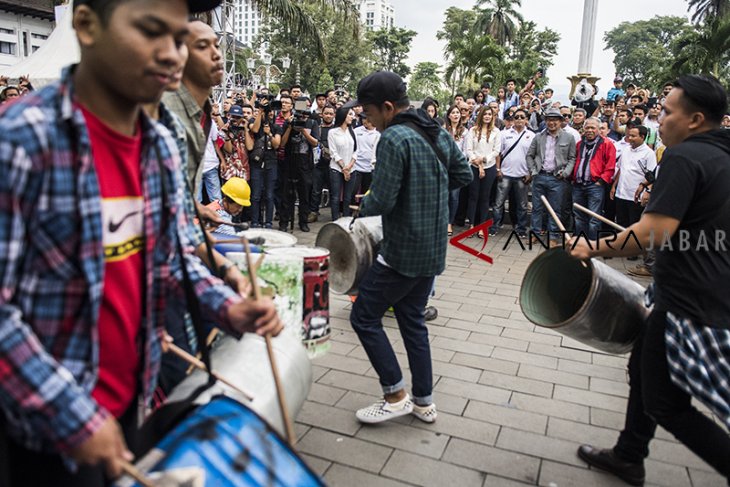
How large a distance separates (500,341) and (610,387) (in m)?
1.07

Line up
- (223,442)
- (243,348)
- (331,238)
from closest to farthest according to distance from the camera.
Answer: (223,442) < (243,348) < (331,238)

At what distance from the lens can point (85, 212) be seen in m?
1.29

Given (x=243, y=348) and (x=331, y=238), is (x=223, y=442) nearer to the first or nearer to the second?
(x=243, y=348)

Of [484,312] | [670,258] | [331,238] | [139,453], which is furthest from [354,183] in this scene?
[139,453]

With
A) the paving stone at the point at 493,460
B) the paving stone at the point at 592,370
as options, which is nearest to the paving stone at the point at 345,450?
the paving stone at the point at 493,460

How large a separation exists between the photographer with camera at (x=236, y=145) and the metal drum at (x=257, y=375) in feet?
22.3

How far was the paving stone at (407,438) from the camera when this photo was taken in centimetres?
335

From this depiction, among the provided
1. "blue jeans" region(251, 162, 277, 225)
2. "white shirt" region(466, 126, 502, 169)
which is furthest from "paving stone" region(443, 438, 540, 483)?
"white shirt" region(466, 126, 502, 169)

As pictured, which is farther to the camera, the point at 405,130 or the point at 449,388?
the point at 449,388

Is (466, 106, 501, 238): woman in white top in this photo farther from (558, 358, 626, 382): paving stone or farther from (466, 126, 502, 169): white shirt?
(558, 358, 626, 382): paving stone

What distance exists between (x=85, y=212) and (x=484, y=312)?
5117mm

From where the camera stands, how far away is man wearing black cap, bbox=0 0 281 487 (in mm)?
1199

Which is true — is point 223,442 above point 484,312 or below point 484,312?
above

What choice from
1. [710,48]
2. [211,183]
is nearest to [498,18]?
[710,48]
